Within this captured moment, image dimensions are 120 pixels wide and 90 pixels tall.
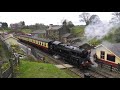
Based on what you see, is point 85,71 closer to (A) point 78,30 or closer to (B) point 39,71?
(A) point 78,30

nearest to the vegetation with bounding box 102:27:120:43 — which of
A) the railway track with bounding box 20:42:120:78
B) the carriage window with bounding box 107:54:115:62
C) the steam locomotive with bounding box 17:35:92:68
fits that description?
the carriage window with bounding box 107:54:115:62

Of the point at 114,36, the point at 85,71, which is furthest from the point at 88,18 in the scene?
the point at 85,71

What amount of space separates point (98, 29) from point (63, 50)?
3124 millimetres

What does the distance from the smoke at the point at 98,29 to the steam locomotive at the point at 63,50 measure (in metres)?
1.45

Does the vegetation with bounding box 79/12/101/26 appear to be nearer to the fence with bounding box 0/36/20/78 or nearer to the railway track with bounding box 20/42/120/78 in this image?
the railway track with bounding box 20/42/120/78

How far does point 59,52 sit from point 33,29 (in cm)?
340

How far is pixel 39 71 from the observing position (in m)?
8.76

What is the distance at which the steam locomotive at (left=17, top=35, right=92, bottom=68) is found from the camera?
10.4 meters

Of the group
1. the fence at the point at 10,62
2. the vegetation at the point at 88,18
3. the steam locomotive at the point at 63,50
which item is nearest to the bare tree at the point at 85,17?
the vegetation at the point at 88,18

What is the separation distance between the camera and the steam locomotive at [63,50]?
10406 millimetres

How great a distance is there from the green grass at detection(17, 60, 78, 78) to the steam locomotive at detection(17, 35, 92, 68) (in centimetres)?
116
